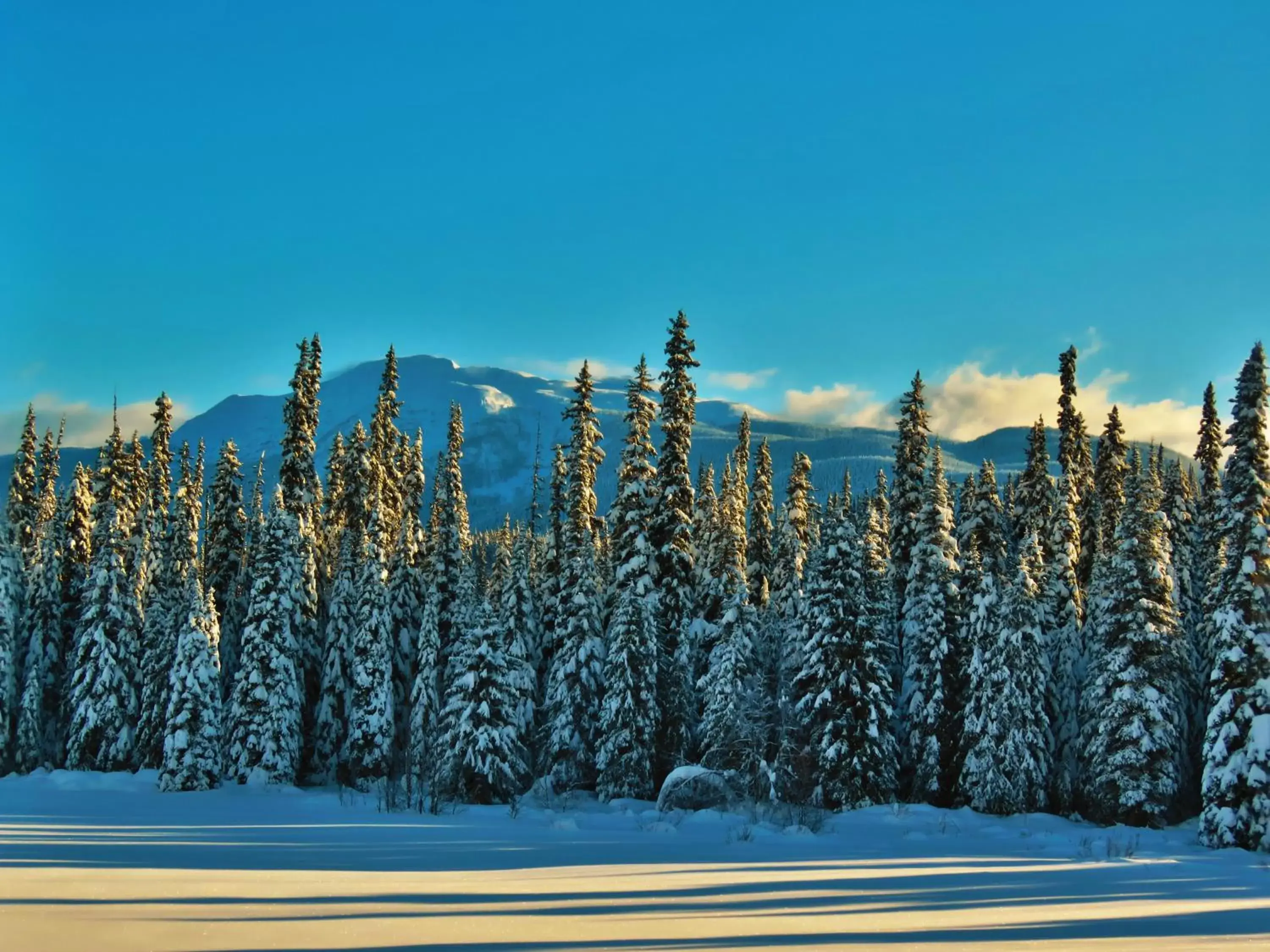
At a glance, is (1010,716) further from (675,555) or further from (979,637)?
(675,555)

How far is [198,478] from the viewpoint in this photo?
7181 cm

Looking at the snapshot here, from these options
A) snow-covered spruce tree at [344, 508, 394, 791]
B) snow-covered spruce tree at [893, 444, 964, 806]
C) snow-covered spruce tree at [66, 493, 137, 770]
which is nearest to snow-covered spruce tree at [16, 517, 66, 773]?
snow-covered spruce tree at [66, 493, 137, 770]

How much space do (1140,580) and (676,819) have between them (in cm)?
2585

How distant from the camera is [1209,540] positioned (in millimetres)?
42875

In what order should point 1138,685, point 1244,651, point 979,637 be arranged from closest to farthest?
point 1244,651, point 1138,685, point 979,637

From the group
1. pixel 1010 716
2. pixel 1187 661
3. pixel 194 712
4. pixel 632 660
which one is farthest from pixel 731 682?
pixel 194 712

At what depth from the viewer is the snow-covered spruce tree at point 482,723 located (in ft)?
120

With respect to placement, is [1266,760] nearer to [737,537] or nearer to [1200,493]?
[737,537]

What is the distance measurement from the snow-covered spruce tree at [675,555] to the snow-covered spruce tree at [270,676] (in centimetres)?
1763

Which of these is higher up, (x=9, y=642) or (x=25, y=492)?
(x=25, y=492)

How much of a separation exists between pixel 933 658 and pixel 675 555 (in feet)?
41.2

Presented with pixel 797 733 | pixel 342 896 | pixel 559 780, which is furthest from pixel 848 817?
pixel 342 896

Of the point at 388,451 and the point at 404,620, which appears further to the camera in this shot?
the point at 388,451

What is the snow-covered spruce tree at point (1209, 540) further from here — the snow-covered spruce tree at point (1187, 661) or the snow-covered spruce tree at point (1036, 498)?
the snow-covered spruce tree at point (1036, 498)
